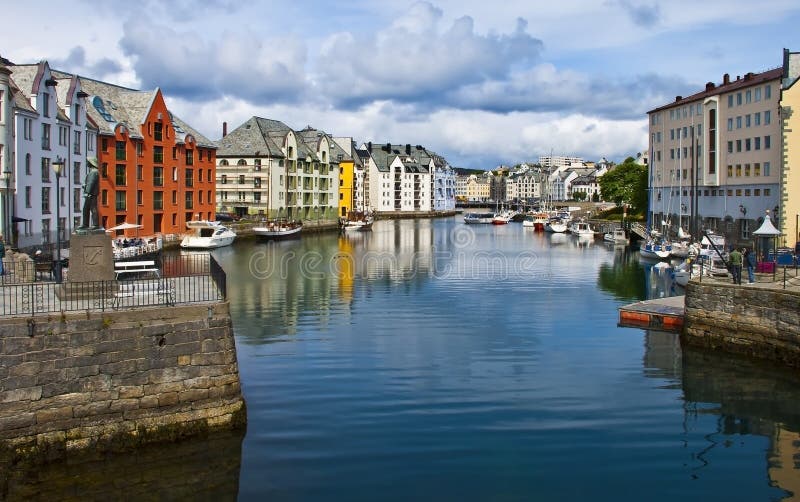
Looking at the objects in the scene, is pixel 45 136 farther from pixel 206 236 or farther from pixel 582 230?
pixel 582 230

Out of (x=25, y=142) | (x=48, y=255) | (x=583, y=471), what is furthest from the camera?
(x=25, y=142)

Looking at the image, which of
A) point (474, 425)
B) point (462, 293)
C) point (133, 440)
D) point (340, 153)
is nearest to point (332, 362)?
point (474, 425)

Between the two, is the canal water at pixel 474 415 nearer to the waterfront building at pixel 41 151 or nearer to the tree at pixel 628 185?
the waterfront building at pixel 41 151

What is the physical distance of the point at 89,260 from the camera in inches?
883

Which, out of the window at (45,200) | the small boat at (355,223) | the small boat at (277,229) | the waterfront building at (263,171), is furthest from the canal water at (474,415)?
the small boat at (355,223)

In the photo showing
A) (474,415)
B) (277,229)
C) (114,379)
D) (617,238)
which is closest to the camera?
(114,379)

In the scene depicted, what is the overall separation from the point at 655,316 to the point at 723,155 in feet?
171

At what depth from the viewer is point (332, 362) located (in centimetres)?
2839

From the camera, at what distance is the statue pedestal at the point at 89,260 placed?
2208 centimetres

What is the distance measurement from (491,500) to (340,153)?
14370 cm

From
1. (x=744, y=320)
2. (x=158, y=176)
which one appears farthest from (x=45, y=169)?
(x=744, y=320)

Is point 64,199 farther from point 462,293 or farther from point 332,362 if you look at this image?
point 332,362

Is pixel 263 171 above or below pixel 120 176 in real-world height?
above

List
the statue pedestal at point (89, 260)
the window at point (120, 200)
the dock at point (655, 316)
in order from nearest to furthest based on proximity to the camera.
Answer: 1. the statue pedestal at point (89, 260)
2. the dock at point (655, 316)
3. the window at point (120, 200)
